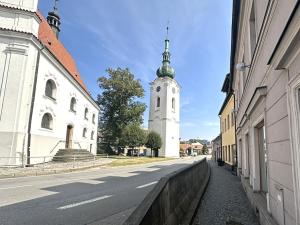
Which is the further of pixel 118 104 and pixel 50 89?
pixel 118 104

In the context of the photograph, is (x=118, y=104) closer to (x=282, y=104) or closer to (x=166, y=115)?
(x=166, y=115)

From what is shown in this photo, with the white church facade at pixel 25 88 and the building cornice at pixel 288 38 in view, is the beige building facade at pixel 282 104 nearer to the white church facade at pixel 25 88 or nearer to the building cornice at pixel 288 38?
the building cornice at pixel 288 38

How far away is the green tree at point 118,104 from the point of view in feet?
155

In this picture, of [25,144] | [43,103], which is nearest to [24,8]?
[43,103]

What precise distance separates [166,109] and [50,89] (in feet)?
143

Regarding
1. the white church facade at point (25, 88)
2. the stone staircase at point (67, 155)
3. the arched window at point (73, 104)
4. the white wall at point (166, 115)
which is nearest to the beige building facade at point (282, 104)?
the white church facade at point (25, 88)

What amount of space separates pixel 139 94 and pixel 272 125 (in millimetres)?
44771

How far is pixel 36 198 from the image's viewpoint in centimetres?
814

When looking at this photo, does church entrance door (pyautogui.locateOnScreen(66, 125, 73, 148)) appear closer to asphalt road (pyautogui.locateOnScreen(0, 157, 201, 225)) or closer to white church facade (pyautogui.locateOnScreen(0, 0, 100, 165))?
white church facade (pyautogui.locateOnScreen(0, 0, 100, 165))

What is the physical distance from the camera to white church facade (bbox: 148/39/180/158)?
64438 millimetres

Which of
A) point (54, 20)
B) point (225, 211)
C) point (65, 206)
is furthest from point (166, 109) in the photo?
point (65, 206)

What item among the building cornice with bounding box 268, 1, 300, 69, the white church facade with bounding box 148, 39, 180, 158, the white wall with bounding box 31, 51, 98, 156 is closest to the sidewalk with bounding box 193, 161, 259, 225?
the building cornice with bounding box 268, 1, 300, 69

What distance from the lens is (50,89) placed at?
78.3 ft

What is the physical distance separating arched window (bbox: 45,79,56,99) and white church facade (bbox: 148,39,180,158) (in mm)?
41757
